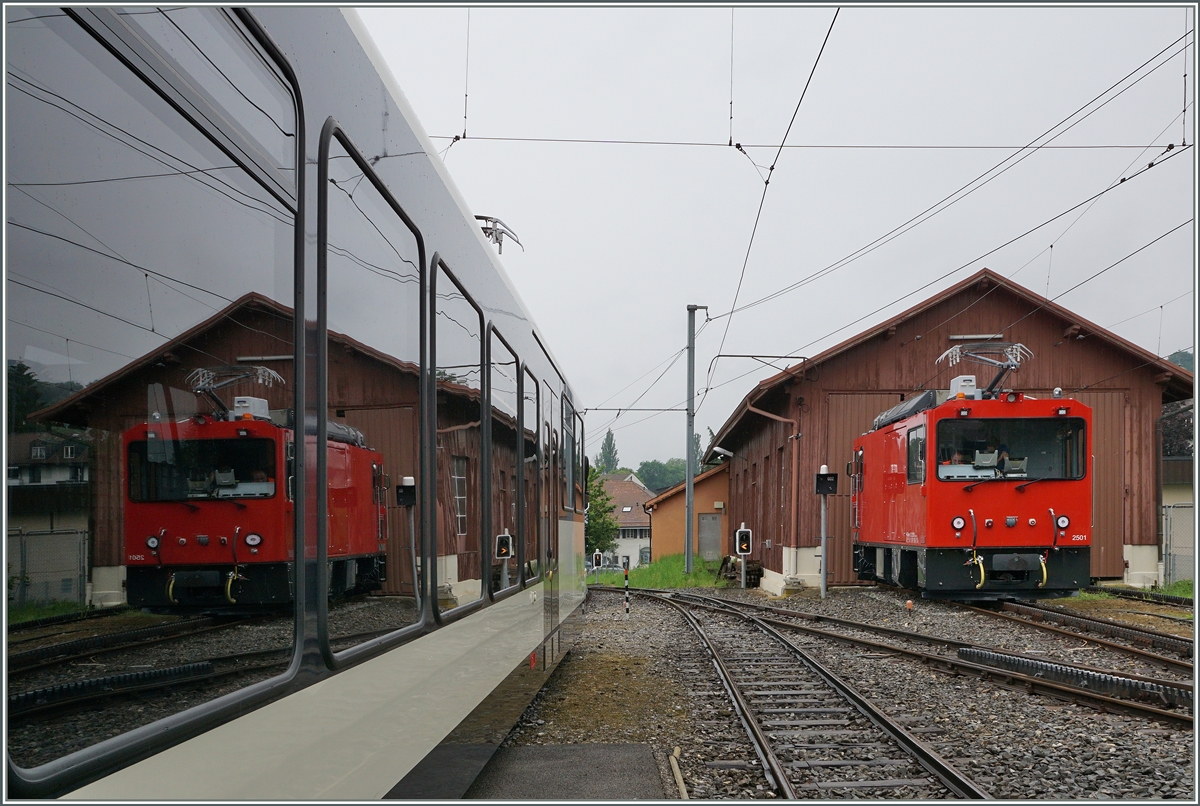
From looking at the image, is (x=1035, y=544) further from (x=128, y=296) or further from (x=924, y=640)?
(x=128, y=296)

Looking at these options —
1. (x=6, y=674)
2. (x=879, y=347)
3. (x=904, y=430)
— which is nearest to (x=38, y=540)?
(x=6, y=674)

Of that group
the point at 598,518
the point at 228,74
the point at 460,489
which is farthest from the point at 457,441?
the point at 598,518

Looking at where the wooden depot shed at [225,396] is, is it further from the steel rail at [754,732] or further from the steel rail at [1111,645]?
the steel rail at [1111,645]

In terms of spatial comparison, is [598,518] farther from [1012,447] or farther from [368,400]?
[368,400]

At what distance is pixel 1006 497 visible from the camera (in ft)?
43.5

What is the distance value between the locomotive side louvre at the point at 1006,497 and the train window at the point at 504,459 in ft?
28.7

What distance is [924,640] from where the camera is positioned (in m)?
12.1

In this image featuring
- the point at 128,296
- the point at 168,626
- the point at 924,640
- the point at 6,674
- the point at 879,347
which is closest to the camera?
the point at 6,674

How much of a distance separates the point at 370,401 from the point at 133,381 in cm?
116

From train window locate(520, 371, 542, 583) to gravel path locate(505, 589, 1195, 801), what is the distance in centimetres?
133

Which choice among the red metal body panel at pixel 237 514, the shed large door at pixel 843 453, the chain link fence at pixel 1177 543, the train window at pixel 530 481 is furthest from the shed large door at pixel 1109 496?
the red metal body panel at pixel 237 514

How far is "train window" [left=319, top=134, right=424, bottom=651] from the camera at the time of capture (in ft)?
8.69

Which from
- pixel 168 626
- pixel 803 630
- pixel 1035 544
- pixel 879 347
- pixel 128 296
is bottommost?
pixel 803 630

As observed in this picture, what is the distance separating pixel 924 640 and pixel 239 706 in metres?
11.4
